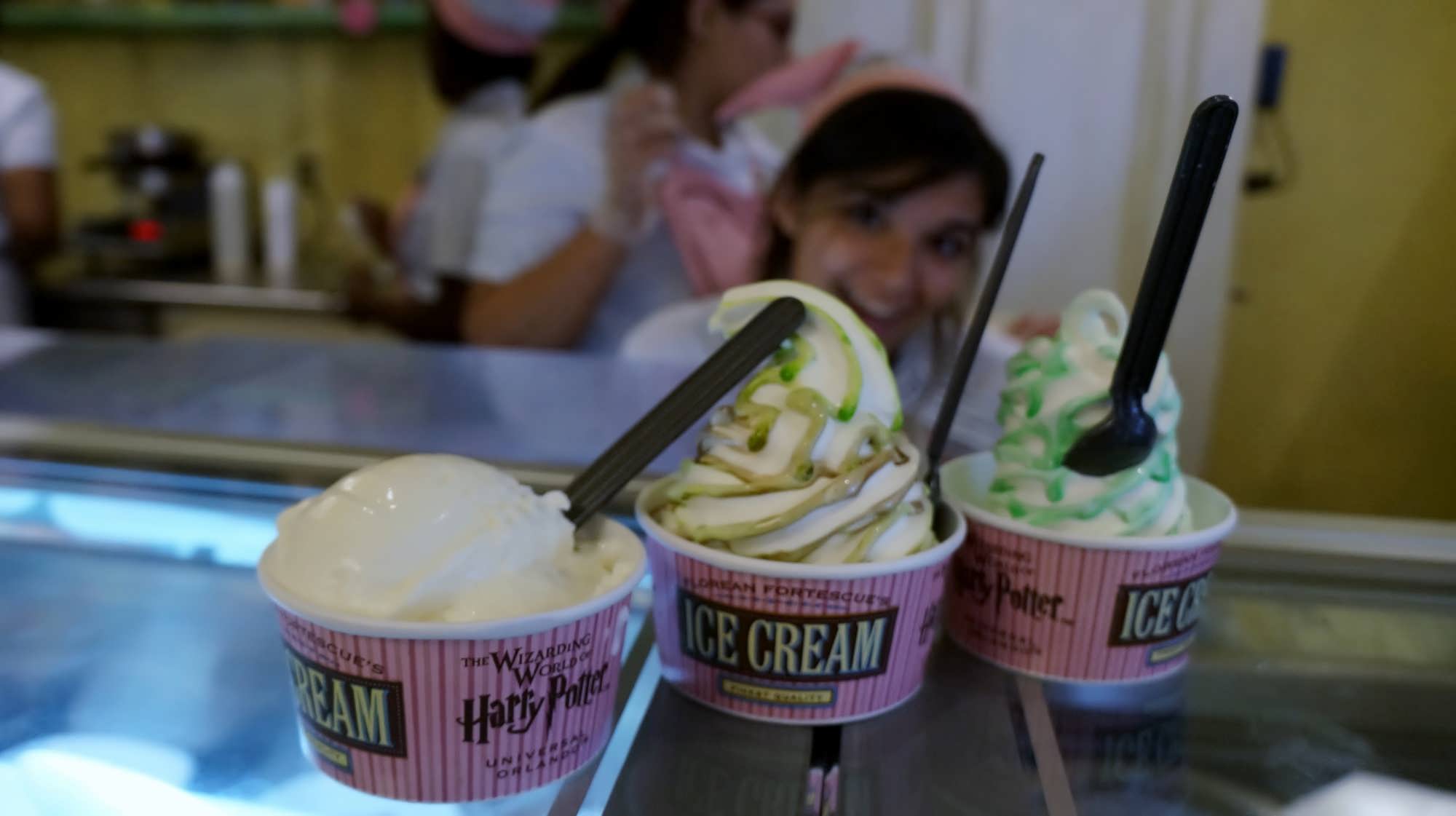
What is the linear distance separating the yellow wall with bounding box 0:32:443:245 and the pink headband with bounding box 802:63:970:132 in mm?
1457

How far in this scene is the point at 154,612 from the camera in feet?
1.95

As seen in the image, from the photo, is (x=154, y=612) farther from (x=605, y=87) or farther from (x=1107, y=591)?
(x=605, y=87)

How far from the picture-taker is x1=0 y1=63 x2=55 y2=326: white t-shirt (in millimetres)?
2027

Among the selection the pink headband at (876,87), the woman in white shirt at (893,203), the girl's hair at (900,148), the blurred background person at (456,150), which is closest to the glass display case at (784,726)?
the woman in white shirt at (893,203)

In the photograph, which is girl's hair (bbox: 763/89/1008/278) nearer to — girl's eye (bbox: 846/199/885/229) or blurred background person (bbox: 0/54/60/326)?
girl's eye (bbox: 846/199/885/229)

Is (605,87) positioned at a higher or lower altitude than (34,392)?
higher

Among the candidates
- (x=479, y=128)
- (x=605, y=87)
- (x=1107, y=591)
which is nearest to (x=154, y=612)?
(x=1107, y=591)

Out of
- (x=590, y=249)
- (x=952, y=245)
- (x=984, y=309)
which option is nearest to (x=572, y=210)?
(x=590, y=249)

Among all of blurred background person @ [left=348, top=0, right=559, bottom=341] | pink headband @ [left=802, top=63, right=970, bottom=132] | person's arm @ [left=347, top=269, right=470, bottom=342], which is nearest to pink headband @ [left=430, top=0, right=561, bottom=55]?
blurred background person @ [left=348, top=0, right=559, bottom=341]

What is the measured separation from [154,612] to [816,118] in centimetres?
104

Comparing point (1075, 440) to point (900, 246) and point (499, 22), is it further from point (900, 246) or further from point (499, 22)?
point (499, 22)

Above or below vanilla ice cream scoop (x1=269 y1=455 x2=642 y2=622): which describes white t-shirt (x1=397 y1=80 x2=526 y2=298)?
below

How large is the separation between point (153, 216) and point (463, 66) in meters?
1.05

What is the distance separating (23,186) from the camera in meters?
2.07
